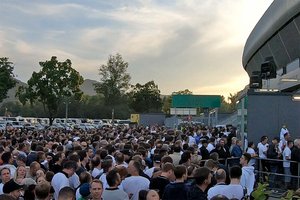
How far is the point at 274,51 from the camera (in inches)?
1602

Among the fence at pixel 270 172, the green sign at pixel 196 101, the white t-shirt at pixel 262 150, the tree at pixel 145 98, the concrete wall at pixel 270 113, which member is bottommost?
the fence at pixel 270 172

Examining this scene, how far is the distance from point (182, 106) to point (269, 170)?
56.3m

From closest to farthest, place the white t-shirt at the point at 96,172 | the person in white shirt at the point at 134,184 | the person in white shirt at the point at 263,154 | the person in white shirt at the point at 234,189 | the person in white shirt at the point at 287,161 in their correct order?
the person in white shirt at the point at 234,189, the person in white shirt at the point at 134,184, the white t-shirt at the point at 96,172, the person in white shirt at the point at 287,161, the person in white shirt at the point at 263,154

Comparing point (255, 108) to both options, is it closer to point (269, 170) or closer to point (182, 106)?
point (269, 170)

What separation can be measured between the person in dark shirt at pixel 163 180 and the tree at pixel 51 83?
59.0 metres

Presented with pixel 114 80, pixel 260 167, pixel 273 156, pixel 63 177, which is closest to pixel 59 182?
pixel 63 177

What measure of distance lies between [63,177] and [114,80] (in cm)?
11156

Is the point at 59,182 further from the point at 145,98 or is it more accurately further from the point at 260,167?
the point at 145,98

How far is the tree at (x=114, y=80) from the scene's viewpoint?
120 meters

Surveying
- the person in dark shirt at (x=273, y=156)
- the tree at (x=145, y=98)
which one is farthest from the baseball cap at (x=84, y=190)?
the tree at (x=145, y=98)

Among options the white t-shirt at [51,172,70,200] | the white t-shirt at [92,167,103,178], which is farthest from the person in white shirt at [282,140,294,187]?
the white t-shirt at [51,172,70,200]

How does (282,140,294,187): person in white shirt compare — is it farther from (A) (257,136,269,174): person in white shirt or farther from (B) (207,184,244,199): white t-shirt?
(B) (207,184,244,199): white t-shirt

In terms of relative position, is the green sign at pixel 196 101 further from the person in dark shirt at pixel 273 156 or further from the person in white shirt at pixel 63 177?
the person in white shirt at pixel 63 177

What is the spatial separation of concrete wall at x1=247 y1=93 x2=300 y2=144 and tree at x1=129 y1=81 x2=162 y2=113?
95.6 metres
